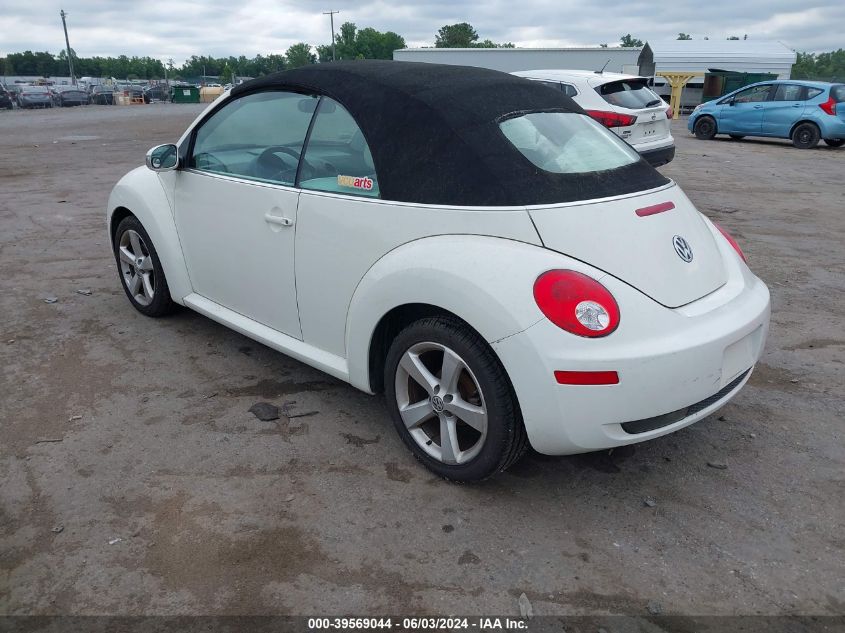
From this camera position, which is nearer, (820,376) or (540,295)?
(540,295)

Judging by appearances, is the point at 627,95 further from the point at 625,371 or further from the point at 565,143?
the point at 625,371

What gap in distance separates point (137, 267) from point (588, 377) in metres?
3.46

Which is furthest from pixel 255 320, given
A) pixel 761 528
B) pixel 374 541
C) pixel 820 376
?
pixel 820 376

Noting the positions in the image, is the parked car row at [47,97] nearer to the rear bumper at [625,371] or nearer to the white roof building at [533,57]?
the white roof building at [533,57]

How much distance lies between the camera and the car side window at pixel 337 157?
309 centimetres

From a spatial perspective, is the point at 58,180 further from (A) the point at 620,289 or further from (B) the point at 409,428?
(A) the point at 620,289

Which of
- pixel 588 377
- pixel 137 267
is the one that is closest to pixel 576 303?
pixel 588 377

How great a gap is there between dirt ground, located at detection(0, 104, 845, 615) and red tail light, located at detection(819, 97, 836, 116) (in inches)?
530

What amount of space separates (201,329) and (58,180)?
27.2ft

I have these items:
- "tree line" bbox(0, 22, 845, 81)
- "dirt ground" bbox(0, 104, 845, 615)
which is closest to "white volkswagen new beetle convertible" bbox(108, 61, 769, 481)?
"dirt ground" bbox(0, 104, 845, 615)

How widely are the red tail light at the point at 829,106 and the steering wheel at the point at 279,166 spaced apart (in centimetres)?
1604

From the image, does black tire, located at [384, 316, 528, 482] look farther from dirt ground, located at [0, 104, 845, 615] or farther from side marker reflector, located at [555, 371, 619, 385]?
side marker reflector, located at [555, 371, 619, 385]

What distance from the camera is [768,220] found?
832 centimetres

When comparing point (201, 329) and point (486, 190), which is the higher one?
A: point (486, 190)
